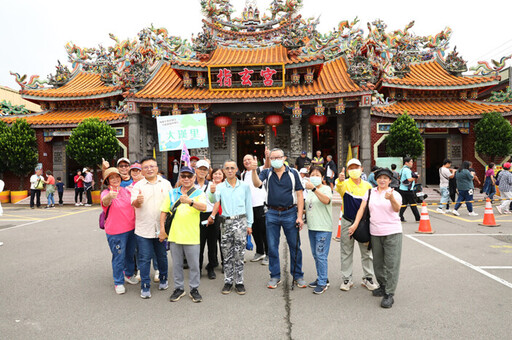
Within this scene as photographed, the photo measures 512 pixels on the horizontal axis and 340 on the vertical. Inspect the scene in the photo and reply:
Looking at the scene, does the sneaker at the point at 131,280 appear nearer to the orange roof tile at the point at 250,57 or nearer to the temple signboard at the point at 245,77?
the temple signboard at the point at 245,77

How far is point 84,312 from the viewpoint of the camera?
3.59 m

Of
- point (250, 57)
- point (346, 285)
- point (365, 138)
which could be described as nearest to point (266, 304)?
point (346, 285)

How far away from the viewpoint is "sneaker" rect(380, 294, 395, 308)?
3611 mm

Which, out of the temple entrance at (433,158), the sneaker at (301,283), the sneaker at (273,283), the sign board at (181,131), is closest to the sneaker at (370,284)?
the sneaker at (301,283)

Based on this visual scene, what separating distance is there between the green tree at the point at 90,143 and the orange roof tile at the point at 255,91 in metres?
2.16

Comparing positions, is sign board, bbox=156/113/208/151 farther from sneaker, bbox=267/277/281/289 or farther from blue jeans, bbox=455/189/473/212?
blue jeans, bbox=455/189/473/212

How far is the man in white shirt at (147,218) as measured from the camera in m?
3.99

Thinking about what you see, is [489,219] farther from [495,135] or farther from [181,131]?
[181,131]

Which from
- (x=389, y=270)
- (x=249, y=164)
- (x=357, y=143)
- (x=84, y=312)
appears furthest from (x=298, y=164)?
(x=84, y=312)

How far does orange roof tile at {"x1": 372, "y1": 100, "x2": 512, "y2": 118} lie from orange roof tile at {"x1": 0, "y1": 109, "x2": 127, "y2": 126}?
12.6m

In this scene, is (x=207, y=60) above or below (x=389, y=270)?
above

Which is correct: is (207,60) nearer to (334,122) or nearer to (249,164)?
(334,122)

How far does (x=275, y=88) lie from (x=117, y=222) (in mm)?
Result: 12068

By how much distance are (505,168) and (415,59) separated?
8.99 m
